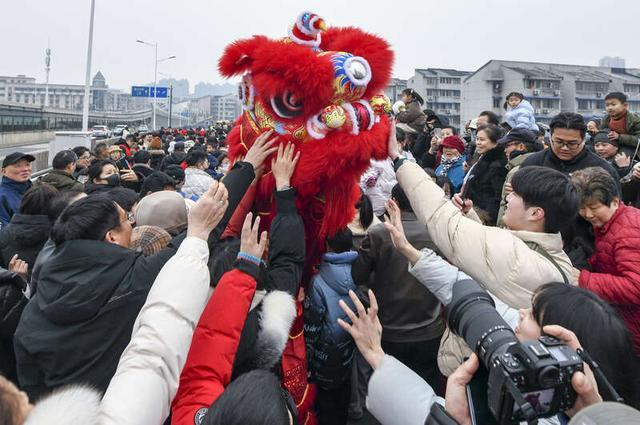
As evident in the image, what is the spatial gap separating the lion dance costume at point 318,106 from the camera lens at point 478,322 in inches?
29.1

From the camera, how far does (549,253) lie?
2.06 m

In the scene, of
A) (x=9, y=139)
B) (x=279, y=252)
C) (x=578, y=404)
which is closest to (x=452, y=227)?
(x=279, y=252)

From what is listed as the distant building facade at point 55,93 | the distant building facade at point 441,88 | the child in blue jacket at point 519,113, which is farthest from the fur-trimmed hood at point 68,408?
the distant building facade at point 55,93

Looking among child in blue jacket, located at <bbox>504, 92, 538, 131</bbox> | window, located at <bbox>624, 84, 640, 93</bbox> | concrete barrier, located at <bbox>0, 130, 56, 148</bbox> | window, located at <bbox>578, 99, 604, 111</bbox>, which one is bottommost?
child in blue jacket, located at <bbox>504, 92, 538, 131</bbox>

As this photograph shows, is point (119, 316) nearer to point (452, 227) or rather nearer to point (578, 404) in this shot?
point (452, 227)

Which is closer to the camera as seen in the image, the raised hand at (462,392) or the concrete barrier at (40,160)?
the raised hand at (462,392)

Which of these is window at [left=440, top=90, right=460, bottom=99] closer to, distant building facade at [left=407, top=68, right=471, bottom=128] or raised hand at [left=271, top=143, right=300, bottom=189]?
distant building facade at [left=407, top=68, right=471, bottom=128]

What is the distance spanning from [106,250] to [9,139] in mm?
31660

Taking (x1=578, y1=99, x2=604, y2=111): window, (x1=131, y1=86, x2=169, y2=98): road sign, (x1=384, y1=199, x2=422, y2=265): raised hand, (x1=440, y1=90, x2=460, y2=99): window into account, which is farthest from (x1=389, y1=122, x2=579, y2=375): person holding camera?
(x1=440, y1=90, x2=460, y2=99): window

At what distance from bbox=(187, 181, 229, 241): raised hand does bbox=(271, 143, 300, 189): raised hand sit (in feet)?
1.00

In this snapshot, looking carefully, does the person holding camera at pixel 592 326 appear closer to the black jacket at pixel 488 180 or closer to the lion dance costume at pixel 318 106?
the lion dance costume at pixel 318 106

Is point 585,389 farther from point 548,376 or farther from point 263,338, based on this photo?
point 263,338

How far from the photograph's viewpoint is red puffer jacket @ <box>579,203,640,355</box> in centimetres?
240

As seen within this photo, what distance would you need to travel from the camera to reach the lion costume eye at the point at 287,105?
2179mm
